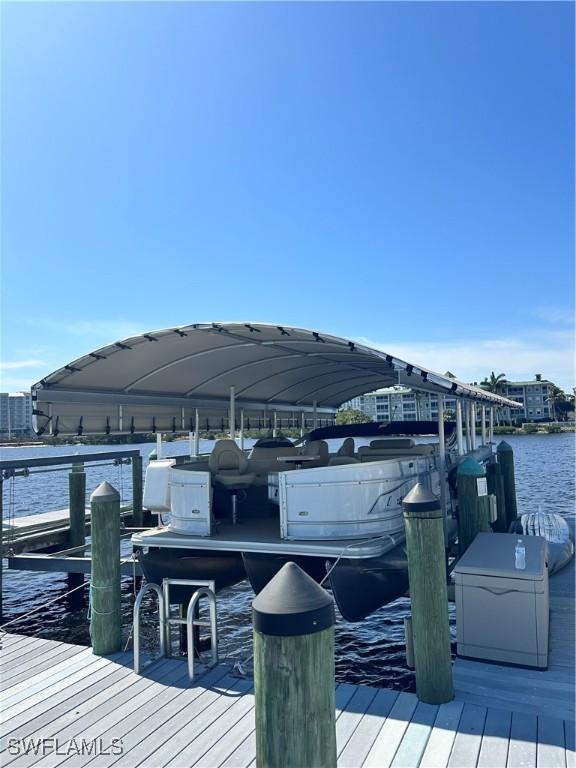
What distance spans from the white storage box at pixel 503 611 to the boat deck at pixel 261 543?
92 cm

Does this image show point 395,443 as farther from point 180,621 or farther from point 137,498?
point 137,498

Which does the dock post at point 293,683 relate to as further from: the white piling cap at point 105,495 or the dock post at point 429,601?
the white piling cap at point 105,495

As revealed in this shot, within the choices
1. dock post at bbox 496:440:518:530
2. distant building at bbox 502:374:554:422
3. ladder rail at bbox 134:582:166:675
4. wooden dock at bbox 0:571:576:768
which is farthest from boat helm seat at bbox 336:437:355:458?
distant building at bbox 502:374:554:422

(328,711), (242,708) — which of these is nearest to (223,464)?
(242,708)

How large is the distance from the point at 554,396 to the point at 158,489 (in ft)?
331

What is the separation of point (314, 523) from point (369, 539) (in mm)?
611

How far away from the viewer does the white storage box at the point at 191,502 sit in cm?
652

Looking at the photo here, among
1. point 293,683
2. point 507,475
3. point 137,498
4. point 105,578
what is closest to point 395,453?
point 105,578

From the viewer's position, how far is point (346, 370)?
40.1ft

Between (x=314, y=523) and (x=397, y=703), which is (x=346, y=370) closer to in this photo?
(x=314, y=523)

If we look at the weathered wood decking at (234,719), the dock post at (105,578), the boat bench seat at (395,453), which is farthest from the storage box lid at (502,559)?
the dock post at (105,578)

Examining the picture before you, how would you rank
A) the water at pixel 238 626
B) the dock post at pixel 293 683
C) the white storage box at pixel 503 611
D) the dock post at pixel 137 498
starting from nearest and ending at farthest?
1. the dock post at pixel 293 683
2. the white storage box at pixel 503 611
3. the water at pixel 238 626
4. the dock post at pixel 137 498

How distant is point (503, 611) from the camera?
4.92 meters

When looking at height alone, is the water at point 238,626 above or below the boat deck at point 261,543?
below
